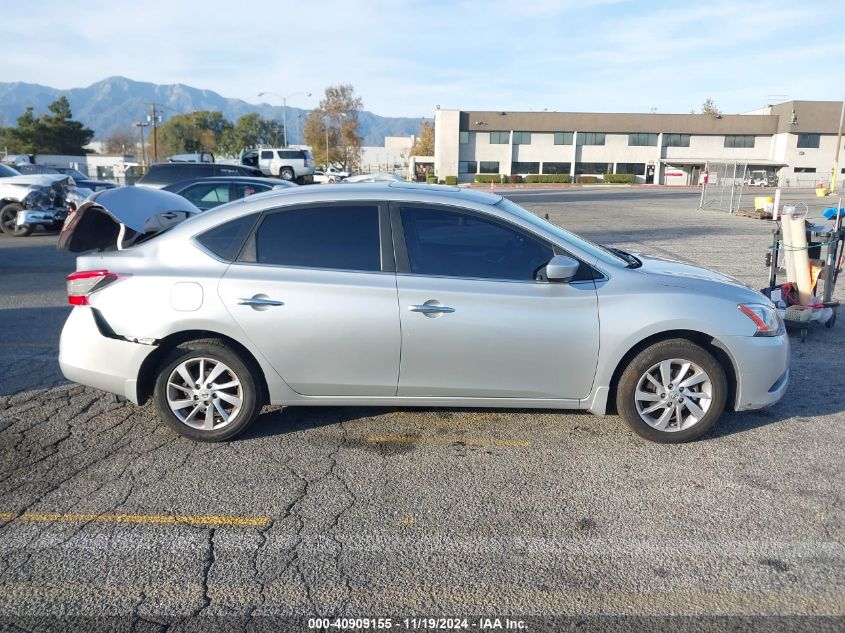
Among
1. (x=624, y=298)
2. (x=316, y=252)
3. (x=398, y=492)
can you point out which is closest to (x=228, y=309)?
(x=316, y=252)

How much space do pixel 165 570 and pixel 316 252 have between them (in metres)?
2.16

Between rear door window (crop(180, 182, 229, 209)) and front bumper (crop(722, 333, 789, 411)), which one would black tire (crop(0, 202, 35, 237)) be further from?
front bumper (crop(722, 333, 789, 411))

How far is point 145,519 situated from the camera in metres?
3.61

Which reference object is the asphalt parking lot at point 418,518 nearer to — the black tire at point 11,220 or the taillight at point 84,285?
the taillight at point 84,285

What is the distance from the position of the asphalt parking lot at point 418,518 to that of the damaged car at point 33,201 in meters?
12.2

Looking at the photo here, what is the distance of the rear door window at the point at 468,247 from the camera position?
14.6ft

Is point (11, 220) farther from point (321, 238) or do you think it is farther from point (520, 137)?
point (520, 137)

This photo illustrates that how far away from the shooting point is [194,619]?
9.33 feet

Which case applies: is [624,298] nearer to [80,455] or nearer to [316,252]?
[316,252]

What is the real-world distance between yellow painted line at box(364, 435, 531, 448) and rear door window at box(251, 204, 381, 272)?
1201 millimetres

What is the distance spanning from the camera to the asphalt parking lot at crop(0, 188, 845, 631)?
9.70 ft

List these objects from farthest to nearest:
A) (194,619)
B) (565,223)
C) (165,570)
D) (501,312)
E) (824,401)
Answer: (565,223) → (824,401) → (501,312) → (165,570) → (194,619)

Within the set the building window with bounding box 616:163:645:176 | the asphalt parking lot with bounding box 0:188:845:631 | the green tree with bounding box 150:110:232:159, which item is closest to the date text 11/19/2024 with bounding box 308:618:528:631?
the asphalt parking lot with bounding box 0:188:845:631

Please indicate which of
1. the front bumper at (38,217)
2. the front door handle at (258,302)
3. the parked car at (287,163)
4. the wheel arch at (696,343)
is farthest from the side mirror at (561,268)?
the parked car at (287,163)
